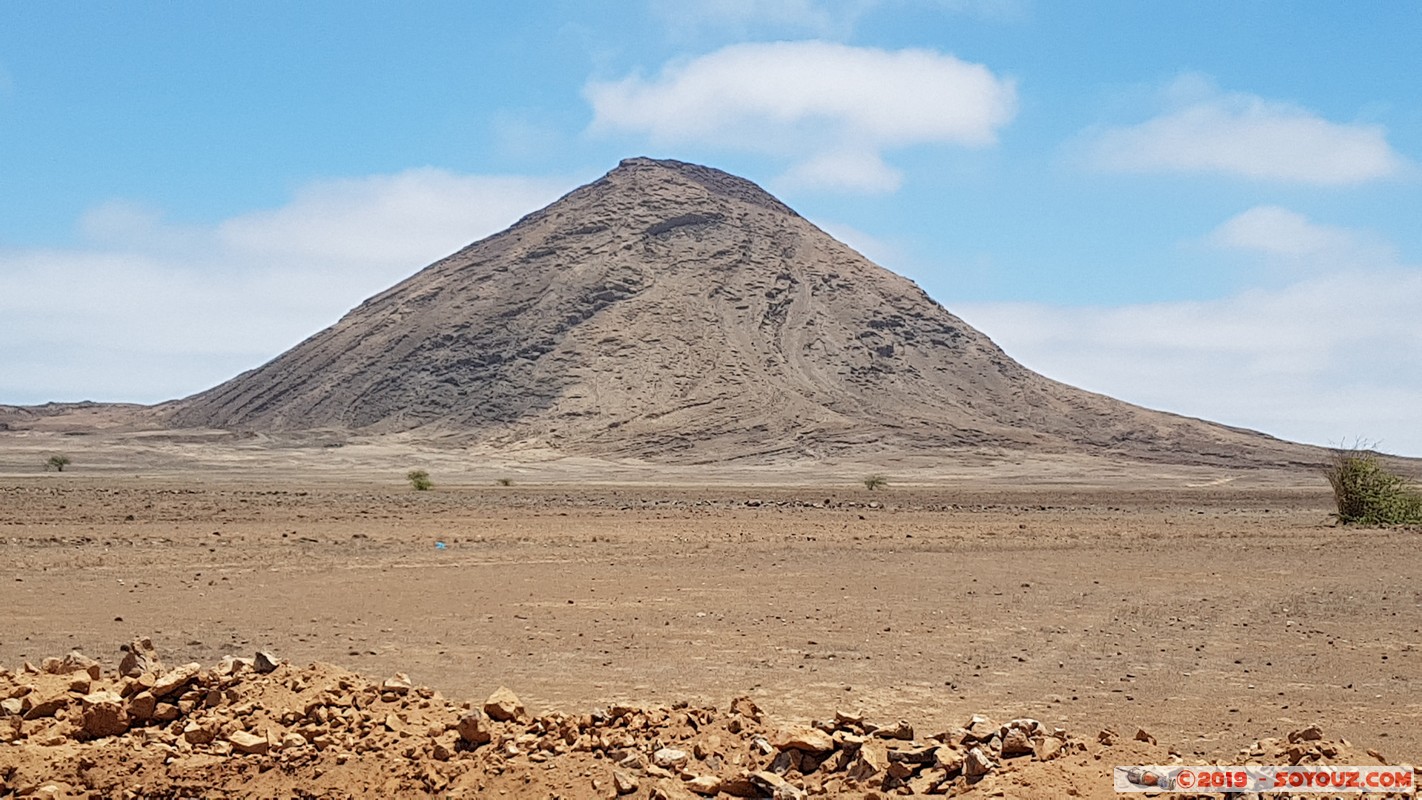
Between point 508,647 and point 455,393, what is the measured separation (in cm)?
7698

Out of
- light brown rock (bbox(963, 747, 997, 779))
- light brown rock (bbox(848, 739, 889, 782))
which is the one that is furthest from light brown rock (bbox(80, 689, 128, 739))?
light brown rock (bbox(963, 747, 997, 779))

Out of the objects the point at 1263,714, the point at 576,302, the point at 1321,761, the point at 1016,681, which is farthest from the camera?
the point at 576,302

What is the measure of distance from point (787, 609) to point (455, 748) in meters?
8.46

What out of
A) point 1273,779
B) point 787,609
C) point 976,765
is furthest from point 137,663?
point 787,609

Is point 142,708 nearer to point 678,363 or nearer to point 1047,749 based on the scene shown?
point 1047,749

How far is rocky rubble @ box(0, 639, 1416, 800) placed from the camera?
6.57m

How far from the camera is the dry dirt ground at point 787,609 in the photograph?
10430 millimetres

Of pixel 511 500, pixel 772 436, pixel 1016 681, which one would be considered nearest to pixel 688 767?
pixel 1016 681

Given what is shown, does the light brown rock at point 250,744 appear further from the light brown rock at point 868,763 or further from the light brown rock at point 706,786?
the light brown rock at point 868,763

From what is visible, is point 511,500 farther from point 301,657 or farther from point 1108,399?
point 1108,399

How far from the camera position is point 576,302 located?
94938 millimetres

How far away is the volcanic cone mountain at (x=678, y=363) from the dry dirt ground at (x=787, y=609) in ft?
157

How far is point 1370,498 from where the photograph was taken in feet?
103

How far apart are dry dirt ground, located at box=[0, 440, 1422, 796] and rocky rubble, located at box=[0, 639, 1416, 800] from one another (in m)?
2.03
